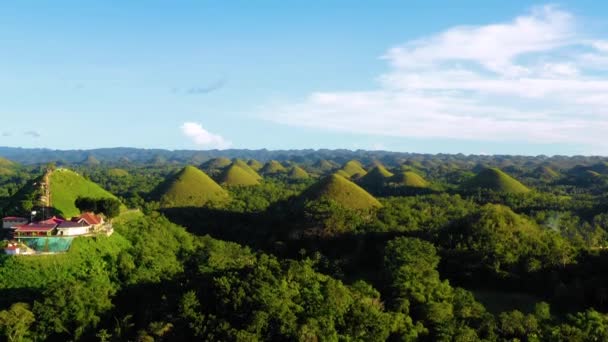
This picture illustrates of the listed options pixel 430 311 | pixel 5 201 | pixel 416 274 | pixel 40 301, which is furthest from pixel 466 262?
pixel 5 201

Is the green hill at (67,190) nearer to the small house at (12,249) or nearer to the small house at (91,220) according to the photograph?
the small house at (91,220)

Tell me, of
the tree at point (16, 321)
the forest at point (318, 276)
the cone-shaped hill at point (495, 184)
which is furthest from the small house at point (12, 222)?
the cone-shaped hill at point (495, 184)

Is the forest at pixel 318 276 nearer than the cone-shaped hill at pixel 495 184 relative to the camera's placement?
Yes

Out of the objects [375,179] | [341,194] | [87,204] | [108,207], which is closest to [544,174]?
[375,179]

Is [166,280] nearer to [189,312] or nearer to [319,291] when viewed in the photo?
[189,312]

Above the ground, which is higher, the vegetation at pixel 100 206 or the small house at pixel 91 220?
the vegetation at pixel 100 206

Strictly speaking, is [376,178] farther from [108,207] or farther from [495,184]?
[108,207]

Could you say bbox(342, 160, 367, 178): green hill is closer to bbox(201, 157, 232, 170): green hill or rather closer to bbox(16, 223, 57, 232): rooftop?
bbox(201, 157, 232, 170): green hill
